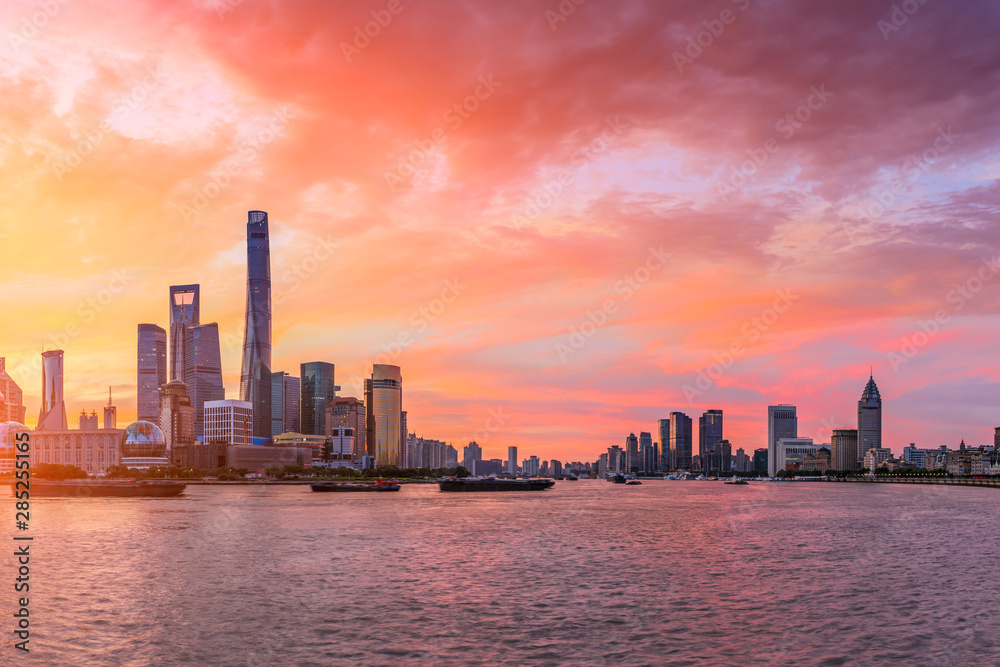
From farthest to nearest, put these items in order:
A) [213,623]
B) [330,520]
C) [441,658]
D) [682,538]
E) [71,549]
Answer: [330,520]
[682,538]
[71,549]
[213,623]
[441,658]

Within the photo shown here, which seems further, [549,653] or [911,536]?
[911,536]

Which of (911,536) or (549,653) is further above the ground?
(549,653)

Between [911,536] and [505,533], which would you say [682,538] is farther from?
[911,536]

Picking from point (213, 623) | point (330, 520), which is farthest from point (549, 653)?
point (330, 520)

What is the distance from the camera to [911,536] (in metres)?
98.4

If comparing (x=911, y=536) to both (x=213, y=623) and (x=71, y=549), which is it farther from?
(x=71, y=549)

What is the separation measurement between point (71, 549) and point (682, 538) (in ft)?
222

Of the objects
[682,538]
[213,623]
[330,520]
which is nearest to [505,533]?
[682,538]

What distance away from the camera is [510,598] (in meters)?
51.3

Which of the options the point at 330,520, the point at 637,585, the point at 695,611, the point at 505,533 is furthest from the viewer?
the point at 330,520

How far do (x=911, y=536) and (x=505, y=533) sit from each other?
50813mm

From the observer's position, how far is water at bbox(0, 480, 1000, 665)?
3753 cm

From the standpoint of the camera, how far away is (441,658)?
118 ft

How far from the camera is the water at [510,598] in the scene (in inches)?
1478
